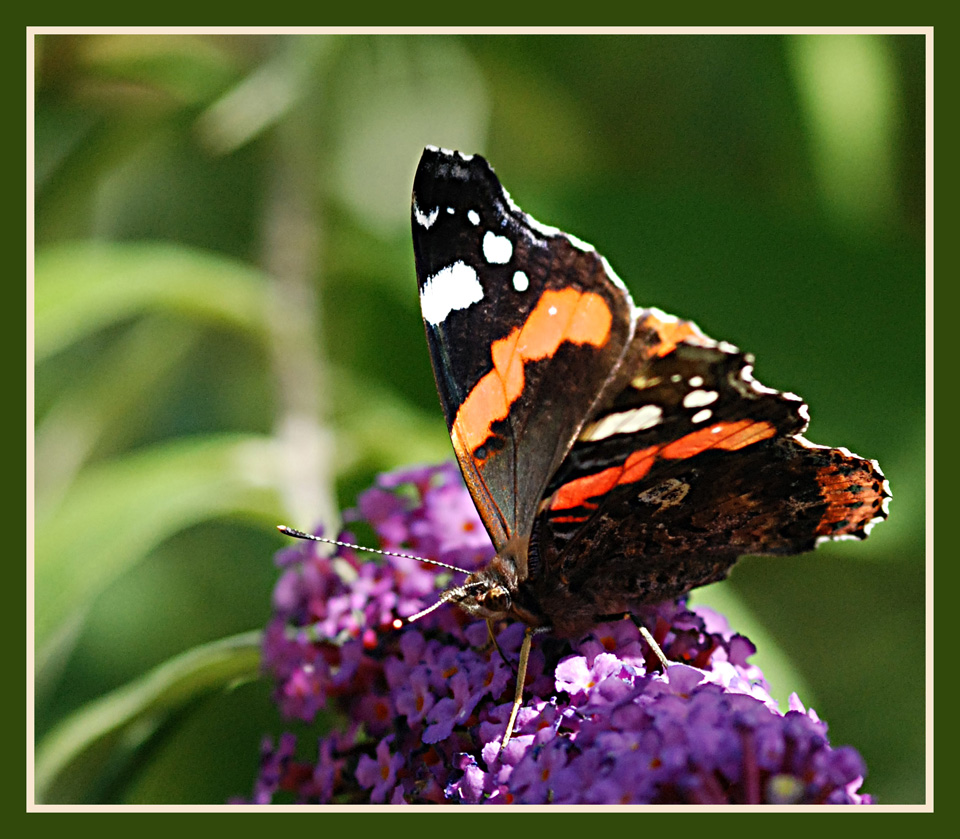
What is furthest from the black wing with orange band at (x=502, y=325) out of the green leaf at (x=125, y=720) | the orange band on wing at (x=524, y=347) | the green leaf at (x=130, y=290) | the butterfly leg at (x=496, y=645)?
the green leaf at (x=130, y=290)

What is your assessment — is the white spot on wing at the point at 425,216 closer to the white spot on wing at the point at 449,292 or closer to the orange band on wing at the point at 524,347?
the white spot on wing at the point at 449,292

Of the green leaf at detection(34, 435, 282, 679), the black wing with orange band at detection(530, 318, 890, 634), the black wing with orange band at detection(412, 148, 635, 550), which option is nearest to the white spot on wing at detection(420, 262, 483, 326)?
the black wing with orange band at detection(412, 148, 635, 550)

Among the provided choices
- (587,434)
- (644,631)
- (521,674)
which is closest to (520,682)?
(521,674)

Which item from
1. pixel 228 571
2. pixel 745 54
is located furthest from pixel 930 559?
pixel 228 571

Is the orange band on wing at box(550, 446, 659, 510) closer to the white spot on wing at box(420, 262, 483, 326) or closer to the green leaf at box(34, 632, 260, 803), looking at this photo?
the white spot on wing at box(420, 262, 483, 326)

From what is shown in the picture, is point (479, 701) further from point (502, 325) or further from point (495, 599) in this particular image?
point (502, 325)

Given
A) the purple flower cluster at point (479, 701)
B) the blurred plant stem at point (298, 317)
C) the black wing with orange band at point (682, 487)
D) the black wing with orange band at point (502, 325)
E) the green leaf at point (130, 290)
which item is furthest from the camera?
the blurred plant stem at point (298, 317)

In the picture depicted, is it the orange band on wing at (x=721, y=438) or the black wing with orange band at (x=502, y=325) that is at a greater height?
the black wing with orange band at (x=502, y=325)
